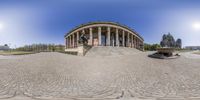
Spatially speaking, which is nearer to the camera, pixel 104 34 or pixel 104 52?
pixel 104 52

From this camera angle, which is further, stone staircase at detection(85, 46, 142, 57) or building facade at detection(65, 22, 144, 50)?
building facade at detection(65, 22, 144, 50)

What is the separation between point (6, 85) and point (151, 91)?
6.47 m

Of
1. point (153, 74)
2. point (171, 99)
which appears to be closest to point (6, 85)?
point (171, 99)

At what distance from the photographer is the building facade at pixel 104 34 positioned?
4263 cm

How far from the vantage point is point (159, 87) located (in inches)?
280

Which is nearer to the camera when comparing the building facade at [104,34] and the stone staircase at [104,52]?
the stone staircase at [104,52]

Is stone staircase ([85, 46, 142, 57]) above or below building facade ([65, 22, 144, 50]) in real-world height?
below

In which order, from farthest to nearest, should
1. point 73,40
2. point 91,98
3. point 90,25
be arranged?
point 73,40
point 90,25
point 91,98

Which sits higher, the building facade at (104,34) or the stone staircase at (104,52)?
the building facade at (104,34)

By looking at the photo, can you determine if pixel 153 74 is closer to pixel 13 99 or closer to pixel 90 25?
pixel 13 99

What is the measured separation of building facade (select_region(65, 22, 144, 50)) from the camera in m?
42.6

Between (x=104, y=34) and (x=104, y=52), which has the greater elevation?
(x=104, y=34)

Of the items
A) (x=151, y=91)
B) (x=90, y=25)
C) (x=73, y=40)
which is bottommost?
(x=151, y=91)

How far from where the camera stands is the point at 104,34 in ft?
164
